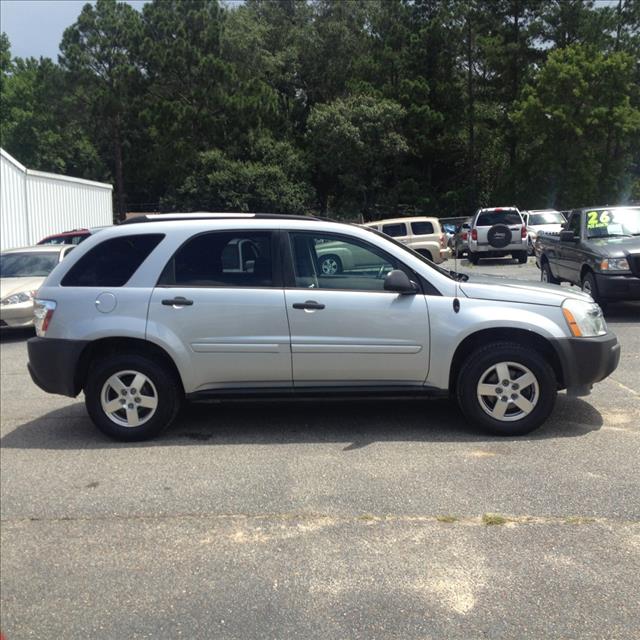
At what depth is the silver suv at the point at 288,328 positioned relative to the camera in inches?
229

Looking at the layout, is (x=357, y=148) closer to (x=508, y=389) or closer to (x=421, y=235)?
(x=421, y=235)

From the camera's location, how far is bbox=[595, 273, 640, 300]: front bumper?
1095cm

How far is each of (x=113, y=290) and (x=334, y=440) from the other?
2198 millimetres

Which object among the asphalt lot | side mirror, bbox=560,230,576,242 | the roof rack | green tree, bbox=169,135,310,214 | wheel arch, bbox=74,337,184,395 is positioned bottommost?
the asphalt lot

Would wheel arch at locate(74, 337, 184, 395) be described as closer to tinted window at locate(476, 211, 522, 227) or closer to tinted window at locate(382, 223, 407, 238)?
tinted window at locate(382, 223, 407, 238)

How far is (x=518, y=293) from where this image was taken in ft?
19.5

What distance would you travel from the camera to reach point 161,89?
4769 centimetres

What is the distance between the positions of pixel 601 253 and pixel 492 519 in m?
8.00

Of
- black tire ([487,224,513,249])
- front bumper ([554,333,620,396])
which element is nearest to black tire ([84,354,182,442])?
front bumper ([554,333,620,396])

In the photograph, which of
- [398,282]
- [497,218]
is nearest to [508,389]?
[398,282]

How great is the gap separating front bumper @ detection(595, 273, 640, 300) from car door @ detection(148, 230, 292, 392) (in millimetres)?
6910

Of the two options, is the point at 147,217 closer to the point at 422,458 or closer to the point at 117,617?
the point at 422,458

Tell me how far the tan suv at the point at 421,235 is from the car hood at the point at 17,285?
38.1ft

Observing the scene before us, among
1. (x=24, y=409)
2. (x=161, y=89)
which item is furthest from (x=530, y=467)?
(x=161, y=89)
